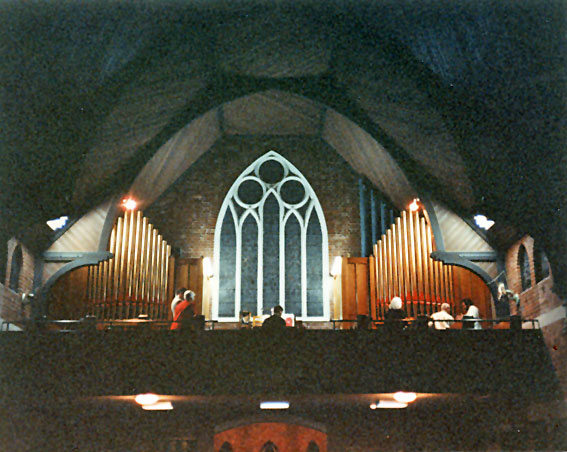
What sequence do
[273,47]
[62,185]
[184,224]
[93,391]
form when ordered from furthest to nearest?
[184,224]
[273,47]
[62,185]
[93,391]

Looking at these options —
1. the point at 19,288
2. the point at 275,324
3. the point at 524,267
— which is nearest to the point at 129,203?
the point at 19,288

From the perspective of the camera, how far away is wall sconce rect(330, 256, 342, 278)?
16891 millimetres

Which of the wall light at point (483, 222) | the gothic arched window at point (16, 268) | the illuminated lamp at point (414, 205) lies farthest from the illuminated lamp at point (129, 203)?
the wall light at point (483, 222)

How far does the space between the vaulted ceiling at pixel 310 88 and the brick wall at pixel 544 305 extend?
473mm

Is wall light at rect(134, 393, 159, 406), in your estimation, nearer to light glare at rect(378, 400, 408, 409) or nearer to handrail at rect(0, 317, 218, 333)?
handrail at rect(0, 317, 218, 333)

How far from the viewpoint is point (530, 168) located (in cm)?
1209

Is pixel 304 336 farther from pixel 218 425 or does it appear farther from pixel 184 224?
pixel 184 224

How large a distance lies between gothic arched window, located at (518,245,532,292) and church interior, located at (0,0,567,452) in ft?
0.14

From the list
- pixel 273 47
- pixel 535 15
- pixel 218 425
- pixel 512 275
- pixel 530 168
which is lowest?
pixel 218 425

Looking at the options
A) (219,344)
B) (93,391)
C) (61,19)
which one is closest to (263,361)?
(219,344)

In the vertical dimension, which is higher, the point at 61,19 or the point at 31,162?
the point at 61,19

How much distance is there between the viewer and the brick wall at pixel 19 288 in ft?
44.9

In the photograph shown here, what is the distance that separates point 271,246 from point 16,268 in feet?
18.2

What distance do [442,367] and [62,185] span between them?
6.66 metres
